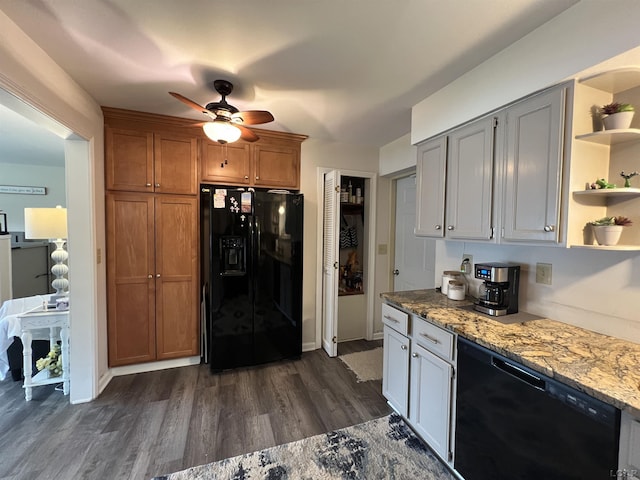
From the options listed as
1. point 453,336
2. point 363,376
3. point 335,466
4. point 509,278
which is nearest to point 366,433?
point 335,466

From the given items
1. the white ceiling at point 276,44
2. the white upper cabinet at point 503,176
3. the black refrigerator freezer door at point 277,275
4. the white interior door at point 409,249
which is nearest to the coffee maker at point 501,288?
the white upper cabinet at point 503,176

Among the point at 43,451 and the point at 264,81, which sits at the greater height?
the point at 264,81

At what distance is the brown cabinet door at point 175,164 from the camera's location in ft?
8.34

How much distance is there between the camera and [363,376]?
260cm

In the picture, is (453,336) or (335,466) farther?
(335,466)

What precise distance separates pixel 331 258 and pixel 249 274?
2.96ft

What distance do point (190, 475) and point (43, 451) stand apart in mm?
1011

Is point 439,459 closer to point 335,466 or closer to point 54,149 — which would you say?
point 335,466

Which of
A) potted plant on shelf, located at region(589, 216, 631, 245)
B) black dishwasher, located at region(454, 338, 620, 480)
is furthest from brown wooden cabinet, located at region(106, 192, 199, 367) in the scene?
potted plant on shelf, located at region(589, 216, 631, 245)

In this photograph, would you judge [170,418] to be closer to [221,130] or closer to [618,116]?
[221,130]

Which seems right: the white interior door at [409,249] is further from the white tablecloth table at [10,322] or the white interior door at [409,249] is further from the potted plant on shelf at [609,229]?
the white tablecloth table at [10,322]

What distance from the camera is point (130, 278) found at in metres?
2.51

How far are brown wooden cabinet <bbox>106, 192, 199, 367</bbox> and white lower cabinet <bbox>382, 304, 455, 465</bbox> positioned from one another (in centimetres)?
193

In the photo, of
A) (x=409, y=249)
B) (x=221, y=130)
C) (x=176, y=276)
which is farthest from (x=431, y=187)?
(x=176, y=276)
